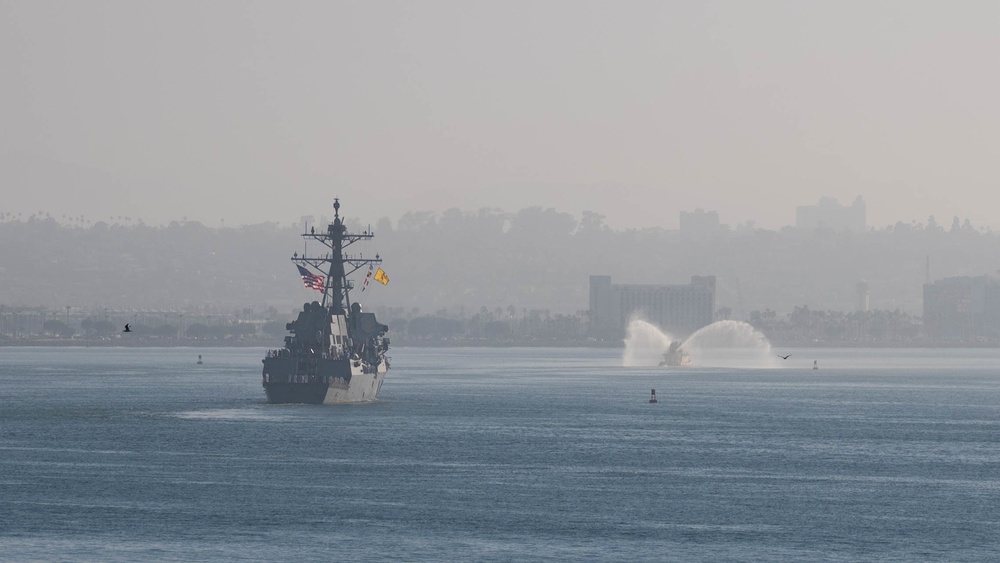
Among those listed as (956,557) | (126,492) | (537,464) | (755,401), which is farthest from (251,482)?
(755,401)

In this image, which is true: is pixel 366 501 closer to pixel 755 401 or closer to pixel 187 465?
pixel 187 465

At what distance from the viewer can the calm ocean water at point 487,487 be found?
228 ft

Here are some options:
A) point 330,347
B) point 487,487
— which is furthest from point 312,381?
point 487,487

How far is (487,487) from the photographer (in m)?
90.4

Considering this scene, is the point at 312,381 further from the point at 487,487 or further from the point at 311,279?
the point at 487,487

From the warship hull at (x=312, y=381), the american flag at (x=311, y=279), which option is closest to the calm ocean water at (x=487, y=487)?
the warship hull at (x=312, y=381)

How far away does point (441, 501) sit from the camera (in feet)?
275

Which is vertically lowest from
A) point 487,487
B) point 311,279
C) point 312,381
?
point 487,487

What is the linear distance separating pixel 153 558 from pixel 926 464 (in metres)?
61.0

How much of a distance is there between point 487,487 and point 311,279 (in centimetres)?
6043

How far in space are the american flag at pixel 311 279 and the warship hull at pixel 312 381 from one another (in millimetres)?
7393

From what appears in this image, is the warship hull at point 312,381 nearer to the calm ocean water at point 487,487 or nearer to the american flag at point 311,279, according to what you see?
the calm ocean water at point 487,487

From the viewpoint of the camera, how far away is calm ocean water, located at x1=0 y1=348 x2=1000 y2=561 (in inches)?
2736

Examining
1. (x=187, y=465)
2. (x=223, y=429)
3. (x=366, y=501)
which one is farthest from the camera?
(x=223, y=429)
